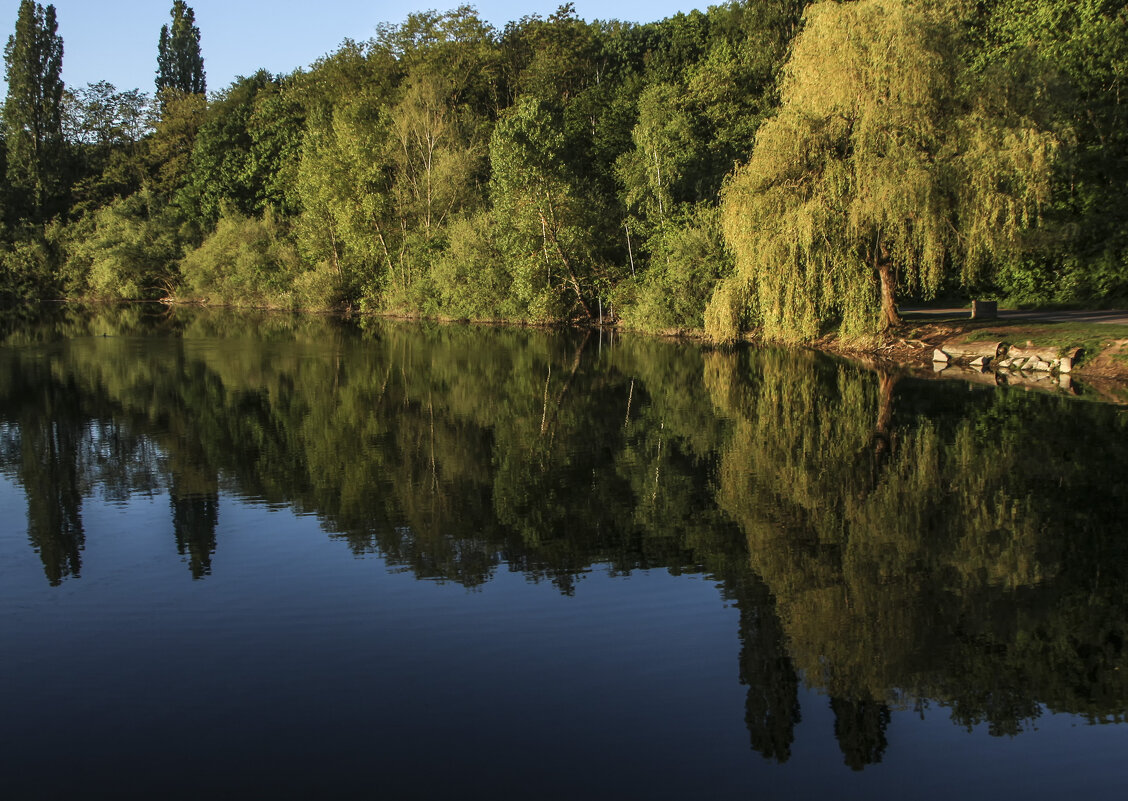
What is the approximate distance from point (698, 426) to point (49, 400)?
Result: 17159mm

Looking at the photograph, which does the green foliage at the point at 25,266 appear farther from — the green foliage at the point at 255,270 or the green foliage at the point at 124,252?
the green foliage at the point at 255,270

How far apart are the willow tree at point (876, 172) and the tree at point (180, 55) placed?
8484 cm

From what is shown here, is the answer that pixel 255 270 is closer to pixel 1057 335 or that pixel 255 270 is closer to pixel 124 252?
pixel 124 252

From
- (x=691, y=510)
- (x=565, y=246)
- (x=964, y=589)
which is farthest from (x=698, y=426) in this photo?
(x=565, y=246)

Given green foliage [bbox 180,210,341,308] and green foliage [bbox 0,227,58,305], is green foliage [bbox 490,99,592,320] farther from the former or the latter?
green foliage [bbox 0,227,58,305]

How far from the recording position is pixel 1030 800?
690 cm

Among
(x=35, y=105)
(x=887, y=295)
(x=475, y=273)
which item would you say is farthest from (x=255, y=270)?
(x=887, y=295)

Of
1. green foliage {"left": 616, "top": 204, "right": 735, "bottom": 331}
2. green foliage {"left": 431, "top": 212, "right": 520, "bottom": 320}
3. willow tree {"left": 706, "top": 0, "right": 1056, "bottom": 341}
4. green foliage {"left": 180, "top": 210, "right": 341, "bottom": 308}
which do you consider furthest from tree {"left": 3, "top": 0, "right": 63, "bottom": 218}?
willow tree {"left": 706, "top": 0, "right": 1056, "bottom": 341}

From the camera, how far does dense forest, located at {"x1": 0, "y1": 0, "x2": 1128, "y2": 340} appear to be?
96.4ft

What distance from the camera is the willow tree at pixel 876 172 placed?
2852 centimetres

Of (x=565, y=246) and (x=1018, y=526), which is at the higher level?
(x=565, y=246)

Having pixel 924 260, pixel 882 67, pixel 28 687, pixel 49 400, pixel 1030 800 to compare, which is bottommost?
pixel 1030 800

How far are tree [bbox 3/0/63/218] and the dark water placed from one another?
6955 cm

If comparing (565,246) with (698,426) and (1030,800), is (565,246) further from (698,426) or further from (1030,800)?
(1030,800)
